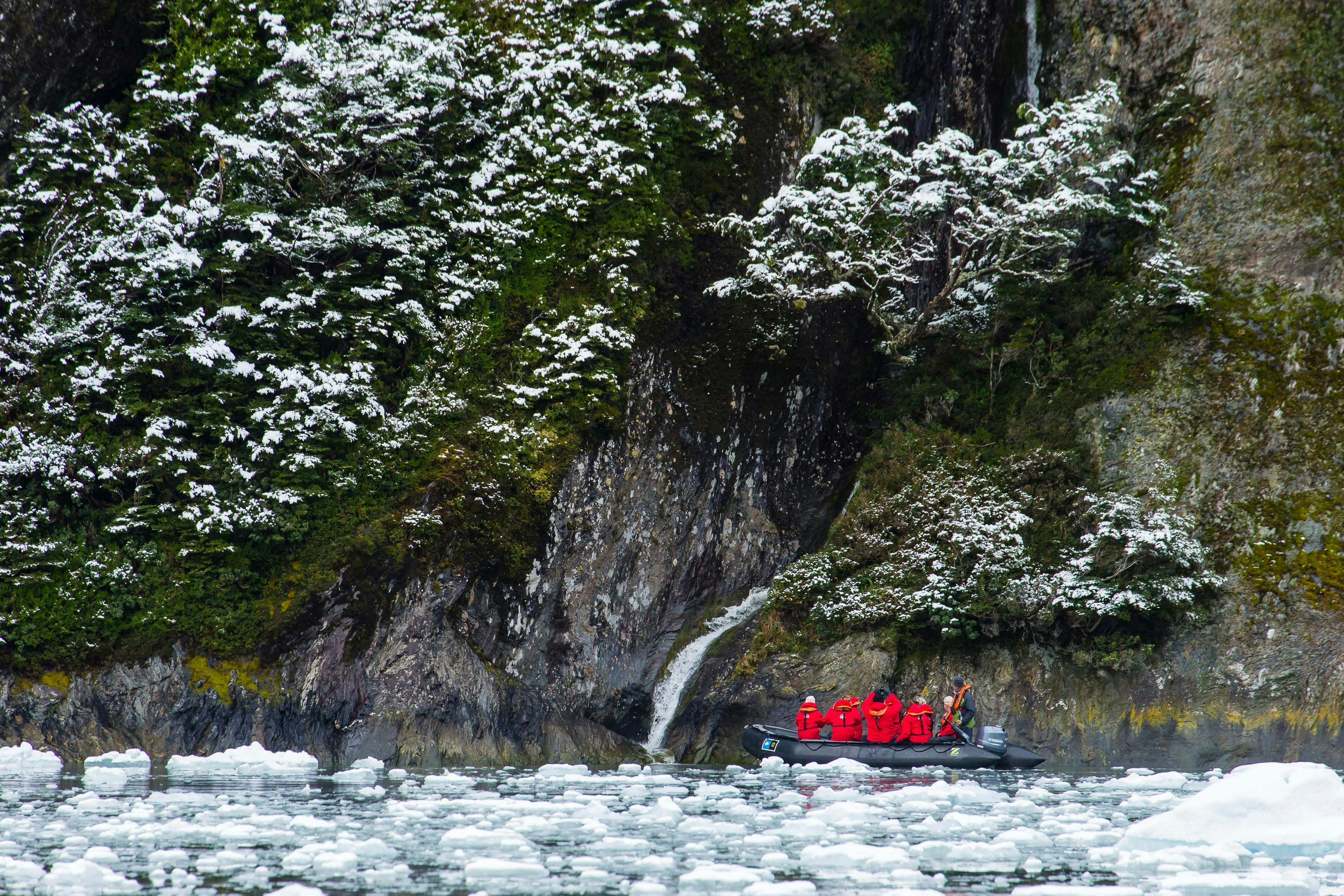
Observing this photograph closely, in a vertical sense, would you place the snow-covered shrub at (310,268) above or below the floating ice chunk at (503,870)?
above

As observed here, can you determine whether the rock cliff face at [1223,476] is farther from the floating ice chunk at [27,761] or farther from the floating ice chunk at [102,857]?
the floating ice chunk at [102,857]

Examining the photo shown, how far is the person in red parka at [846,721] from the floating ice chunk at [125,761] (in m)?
9.38

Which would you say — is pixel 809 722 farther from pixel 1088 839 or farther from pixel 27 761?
pixel 27 761

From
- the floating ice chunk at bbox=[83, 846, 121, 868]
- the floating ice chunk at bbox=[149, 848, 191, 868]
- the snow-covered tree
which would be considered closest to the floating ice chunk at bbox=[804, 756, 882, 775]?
the snow-covered tree

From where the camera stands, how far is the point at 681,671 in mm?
17016

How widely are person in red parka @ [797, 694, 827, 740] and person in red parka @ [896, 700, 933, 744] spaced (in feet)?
3.88

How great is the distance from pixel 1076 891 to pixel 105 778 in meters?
10.7

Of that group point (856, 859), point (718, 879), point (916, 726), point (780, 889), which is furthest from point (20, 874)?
point (916, 726)

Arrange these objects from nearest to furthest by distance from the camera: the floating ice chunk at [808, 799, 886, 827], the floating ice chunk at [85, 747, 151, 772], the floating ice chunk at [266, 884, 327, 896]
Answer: the floating ice chunk at [266, 884, 327, 896], the floating ice chunk at [808, 799, 886, 827], the floating ice chunk at [85, 747, 151, 772]

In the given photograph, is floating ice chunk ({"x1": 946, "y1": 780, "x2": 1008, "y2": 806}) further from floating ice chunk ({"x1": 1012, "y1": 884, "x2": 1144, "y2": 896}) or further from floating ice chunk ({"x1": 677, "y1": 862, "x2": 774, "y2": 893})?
floating ice chunk ({"x1": 677, "y1": 862, "x2": 774, "y2": 893})

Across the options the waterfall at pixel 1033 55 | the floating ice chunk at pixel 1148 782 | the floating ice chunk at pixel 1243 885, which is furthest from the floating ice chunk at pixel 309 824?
the waterfall at pixel 1033 55

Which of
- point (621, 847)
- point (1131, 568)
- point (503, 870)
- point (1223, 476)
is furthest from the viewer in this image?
point (1223, 476)

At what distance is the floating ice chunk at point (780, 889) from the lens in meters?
5.01

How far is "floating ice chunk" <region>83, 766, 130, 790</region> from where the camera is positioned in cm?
1072
